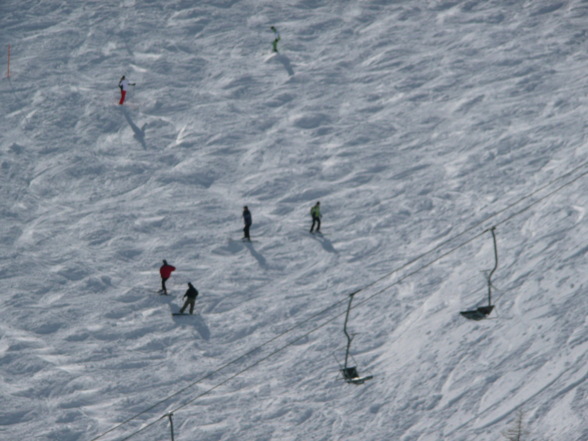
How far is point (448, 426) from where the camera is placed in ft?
68.2

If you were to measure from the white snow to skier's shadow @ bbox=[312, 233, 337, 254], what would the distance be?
0.06 meters

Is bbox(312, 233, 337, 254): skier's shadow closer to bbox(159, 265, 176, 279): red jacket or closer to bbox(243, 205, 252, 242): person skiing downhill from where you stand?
bbox(243, 205, 252, 242): person skiing downhill

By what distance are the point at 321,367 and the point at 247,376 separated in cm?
180

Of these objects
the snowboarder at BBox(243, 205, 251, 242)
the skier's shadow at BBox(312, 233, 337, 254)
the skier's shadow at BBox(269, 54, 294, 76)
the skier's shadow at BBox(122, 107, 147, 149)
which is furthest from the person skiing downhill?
the skier's shadow at BBox(269, 54, 294, 76)

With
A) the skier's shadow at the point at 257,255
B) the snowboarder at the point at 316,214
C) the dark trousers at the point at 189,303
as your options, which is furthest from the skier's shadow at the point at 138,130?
the dark trousers at the point at 189,303

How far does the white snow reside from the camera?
21.9 m

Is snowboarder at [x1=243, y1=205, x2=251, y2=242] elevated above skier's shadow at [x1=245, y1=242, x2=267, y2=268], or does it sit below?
above

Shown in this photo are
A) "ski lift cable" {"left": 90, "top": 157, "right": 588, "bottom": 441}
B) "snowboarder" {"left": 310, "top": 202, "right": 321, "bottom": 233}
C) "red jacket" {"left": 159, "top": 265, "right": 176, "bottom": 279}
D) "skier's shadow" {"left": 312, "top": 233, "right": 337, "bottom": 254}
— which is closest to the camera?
"ski lift cable" {"left": 90, "top": 157, "right": 588, "bottom": 441}

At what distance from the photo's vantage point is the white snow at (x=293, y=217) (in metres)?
21.9

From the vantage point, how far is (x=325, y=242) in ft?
91.1

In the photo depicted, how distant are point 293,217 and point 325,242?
73.5 inches

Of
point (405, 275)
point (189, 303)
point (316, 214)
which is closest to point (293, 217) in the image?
point (316, 214)

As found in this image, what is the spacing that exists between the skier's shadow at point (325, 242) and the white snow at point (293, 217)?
0.20 feet

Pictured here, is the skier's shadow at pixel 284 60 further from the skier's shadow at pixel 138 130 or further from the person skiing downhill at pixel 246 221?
the person skiing downhill at pixel 246 221
